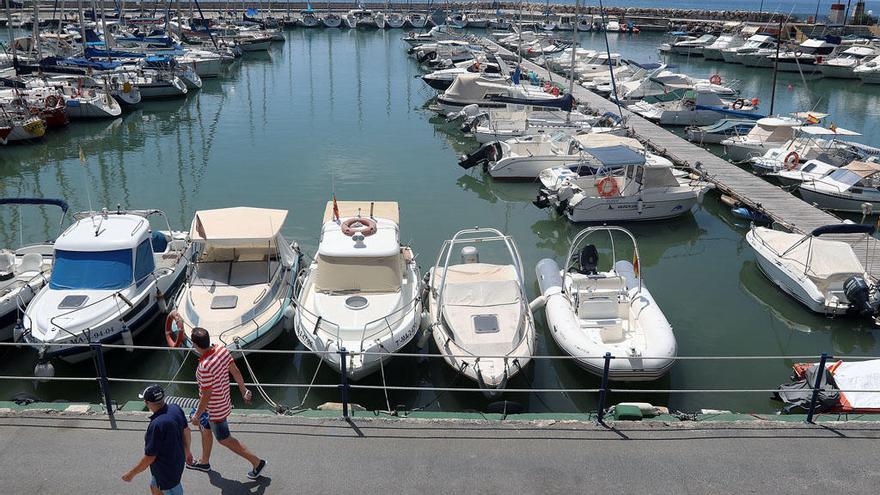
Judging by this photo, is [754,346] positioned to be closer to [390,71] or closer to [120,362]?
[120,362]

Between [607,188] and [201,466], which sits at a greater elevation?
[201,466]

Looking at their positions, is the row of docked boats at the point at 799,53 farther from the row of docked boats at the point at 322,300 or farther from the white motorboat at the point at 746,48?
the row of docked boats at the point at 322,300

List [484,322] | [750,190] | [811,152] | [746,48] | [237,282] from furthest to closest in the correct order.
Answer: [746,48] < [811,152] < [750,190] < [237,282] < [484,322]

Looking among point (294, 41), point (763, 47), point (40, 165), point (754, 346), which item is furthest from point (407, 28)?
point (754, 346)

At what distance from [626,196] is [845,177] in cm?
809

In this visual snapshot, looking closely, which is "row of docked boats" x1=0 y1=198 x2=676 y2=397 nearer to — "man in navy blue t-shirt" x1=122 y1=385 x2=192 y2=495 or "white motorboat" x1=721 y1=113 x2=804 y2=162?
"man in navy blue t-shirt" x1=122 y1=385 x2=192 y2=495

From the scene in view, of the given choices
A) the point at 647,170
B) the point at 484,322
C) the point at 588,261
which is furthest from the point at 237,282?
the point at 647,170

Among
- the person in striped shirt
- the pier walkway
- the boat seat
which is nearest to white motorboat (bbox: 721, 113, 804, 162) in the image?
the pier walkway

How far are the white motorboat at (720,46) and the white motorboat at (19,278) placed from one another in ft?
232

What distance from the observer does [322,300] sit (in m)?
13.2

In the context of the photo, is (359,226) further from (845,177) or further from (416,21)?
(416,21)

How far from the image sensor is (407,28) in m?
92.8

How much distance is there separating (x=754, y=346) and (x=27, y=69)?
1610 inches

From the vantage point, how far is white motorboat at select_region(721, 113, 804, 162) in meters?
29.3
